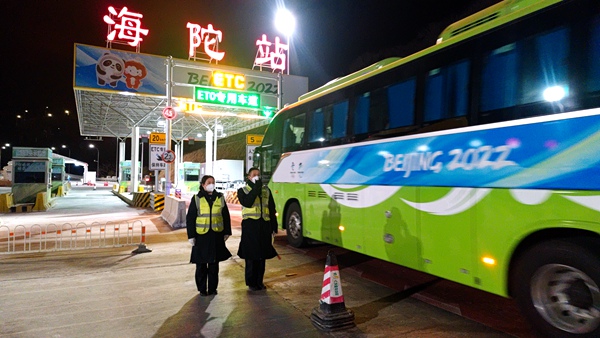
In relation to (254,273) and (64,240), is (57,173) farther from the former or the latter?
(254,273)

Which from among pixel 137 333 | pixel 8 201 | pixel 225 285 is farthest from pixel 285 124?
pixel 8 201

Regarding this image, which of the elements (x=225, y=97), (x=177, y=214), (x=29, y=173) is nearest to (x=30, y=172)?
(x=29, y=173)

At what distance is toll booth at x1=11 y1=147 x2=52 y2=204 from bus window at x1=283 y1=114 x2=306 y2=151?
15278mm

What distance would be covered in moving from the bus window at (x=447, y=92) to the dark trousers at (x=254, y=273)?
334 centimetres

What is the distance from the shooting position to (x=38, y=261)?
782 centimetres

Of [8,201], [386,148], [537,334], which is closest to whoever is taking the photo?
[537,334]

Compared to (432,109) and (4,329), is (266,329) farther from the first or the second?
(432,109)

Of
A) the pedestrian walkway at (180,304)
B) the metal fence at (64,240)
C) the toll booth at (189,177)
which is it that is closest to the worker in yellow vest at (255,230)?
the pedestrian walkway at (180,304)

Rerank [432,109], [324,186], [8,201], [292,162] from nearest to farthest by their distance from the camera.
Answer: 1. [432,109]
2. [324,186]
3. [292,162]
4. [8,201]

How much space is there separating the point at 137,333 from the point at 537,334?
14.3 ft

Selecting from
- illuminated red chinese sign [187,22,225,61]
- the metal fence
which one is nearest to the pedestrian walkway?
the metal fence

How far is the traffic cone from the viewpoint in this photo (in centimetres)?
429

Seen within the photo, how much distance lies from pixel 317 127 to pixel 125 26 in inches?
681

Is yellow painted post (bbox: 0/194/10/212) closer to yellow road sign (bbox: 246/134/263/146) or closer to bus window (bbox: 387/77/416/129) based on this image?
yellow road sign (bbox: 246/134/263/146)
